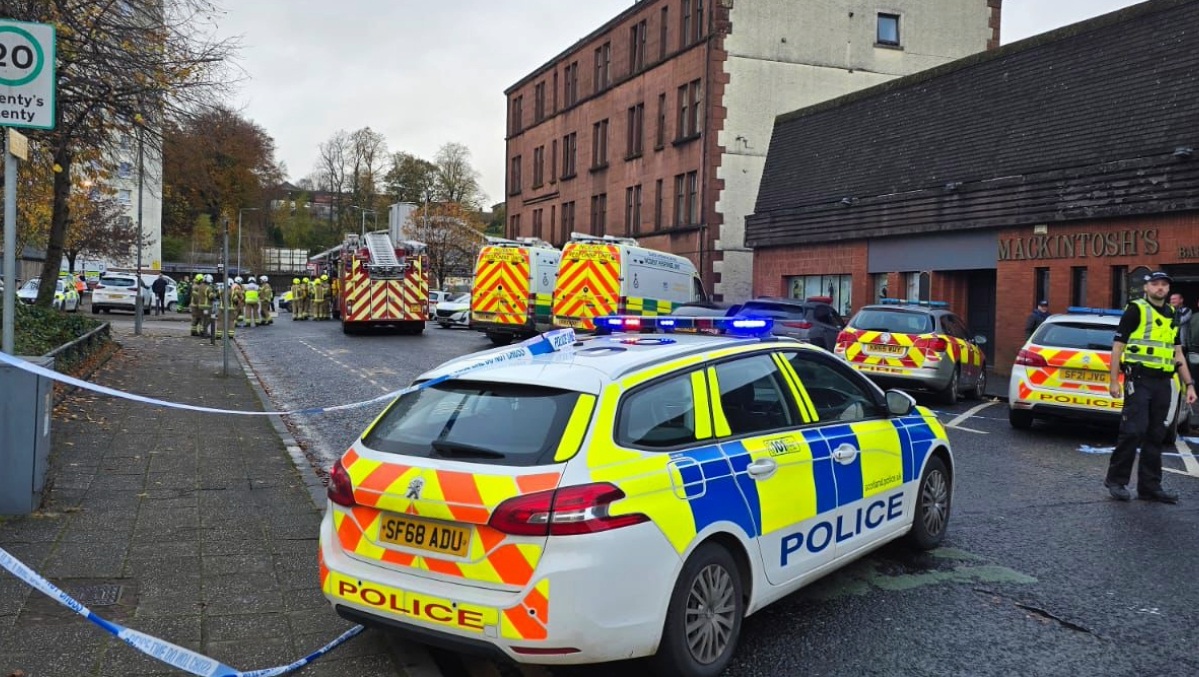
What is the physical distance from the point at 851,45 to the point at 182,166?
25.9 m

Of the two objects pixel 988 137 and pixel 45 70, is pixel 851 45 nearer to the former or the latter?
pixel 988 137

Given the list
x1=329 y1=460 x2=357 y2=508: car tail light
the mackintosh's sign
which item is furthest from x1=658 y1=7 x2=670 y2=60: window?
x1=329 y1=460 x2=357 y2=508: car tail light

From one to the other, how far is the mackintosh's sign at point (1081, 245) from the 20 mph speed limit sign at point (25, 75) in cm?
1747

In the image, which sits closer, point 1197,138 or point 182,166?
point 182,166

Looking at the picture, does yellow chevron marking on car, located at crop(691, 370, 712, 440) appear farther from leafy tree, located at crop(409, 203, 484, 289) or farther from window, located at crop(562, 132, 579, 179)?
leafy tree, located at crop(409, 203, 484, 289)

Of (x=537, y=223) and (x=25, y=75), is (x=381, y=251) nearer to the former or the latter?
(x=537, y=223)

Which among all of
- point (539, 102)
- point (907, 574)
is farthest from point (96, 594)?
point (539, 102)

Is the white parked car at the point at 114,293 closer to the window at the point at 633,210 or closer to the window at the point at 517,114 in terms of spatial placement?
the window at the point at 633,210

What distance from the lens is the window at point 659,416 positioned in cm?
421

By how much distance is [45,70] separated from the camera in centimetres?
609

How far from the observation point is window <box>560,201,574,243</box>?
46906 mm

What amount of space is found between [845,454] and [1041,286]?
1727 centimetres

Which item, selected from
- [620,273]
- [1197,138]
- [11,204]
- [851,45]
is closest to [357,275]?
[620,273]

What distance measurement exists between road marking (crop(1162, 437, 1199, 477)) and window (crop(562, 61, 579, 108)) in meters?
36.7
